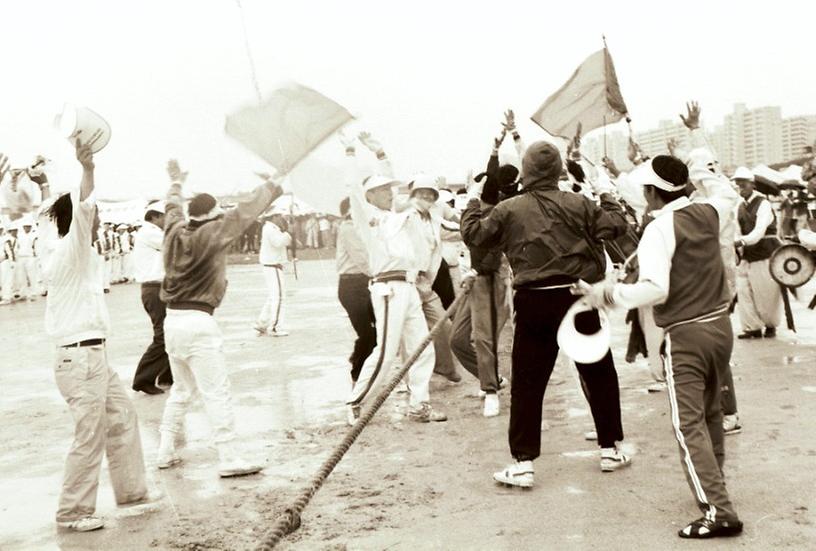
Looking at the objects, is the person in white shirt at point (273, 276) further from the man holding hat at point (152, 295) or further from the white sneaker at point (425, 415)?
the white sneaker at point (425, 415)

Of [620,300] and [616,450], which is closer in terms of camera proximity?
[620,300]

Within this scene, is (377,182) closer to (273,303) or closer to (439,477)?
(439,477)

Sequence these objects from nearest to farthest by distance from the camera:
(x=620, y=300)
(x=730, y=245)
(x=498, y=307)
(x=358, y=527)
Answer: (x=620, y=300), (x=358, y=527), (x=498, y=307), (x=730, y=245)

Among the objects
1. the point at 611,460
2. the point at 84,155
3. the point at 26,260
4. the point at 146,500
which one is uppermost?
the point at 84,155

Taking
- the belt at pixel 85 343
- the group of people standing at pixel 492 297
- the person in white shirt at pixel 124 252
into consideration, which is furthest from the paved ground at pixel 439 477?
the person in white shirt at pixel 124 252

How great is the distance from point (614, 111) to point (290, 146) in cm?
385

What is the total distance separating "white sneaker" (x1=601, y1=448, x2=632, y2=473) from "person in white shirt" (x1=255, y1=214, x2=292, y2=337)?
9.22m

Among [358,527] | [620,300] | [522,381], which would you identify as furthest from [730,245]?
[358,527]

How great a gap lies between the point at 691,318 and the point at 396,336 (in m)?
3.47

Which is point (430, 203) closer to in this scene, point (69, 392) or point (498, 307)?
point (498, 307)

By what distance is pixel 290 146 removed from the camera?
A: 6199 mm

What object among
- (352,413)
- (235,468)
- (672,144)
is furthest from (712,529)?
(672,144)

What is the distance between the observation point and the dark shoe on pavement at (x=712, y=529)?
15.1 ft

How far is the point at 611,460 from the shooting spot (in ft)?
19.5
